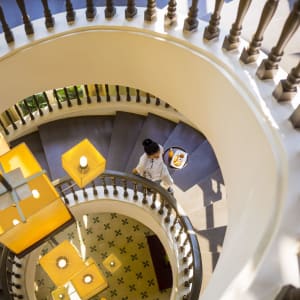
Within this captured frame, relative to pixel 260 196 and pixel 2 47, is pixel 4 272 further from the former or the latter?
pixel 260 196

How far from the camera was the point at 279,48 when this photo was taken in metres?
2.78

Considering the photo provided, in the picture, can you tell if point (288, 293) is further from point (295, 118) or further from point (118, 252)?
point (118, 252)

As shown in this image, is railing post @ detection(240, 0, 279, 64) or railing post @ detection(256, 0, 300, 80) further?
railing post @ detection(240, 0, 279, 64)

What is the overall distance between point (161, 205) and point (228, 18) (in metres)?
2.43

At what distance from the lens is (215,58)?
330 cm

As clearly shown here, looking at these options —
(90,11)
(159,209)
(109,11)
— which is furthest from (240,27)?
(159,209)

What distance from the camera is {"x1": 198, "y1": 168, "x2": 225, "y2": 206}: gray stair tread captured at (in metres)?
5.69

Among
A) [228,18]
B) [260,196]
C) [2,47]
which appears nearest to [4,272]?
[2,47]

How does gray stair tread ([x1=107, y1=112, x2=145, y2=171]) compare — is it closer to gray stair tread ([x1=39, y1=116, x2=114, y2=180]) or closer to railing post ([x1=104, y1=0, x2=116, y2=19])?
gray stair tread ([x1=39, y1=116, x2=114, y2=180])

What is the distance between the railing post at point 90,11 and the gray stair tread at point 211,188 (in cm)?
277

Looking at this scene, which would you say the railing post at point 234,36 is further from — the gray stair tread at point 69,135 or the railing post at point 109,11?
the gray stair tread at point 69,135

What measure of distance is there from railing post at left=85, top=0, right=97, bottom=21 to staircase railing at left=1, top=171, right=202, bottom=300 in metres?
1.72

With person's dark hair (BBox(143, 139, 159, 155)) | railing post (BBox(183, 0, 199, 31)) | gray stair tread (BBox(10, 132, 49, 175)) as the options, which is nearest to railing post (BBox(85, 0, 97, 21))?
railing post (BBox(183, 0, 199, 31))

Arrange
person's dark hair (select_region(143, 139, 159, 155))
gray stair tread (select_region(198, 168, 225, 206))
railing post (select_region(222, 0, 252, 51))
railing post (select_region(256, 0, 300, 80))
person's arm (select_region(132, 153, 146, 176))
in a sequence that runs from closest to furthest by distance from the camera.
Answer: railing post (select_region(256, 0, 300, 80)), railing post (select_region(222, 0, 252, 51)), person's dark hair (select_region(143, 139, 159, 155)), person's arm (select_region(132, 153, 146, 176)), gray stair tread (select_region(198, 168, 225, 206))
